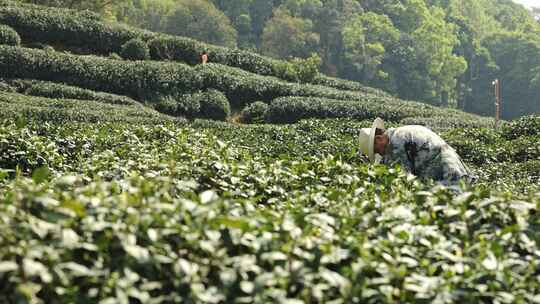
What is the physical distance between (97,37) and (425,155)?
2363 cm

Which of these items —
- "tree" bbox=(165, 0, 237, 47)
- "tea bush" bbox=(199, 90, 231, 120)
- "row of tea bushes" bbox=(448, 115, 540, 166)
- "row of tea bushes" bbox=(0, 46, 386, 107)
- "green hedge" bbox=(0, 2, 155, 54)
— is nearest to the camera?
"row of tea bushes" bbox=(448, 115, 540, 166)

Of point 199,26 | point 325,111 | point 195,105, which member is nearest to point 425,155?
point 325,111

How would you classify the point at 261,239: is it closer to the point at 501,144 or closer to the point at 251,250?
the point at 251,250

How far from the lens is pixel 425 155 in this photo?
256 inches

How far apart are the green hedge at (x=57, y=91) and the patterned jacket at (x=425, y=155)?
55.6ft

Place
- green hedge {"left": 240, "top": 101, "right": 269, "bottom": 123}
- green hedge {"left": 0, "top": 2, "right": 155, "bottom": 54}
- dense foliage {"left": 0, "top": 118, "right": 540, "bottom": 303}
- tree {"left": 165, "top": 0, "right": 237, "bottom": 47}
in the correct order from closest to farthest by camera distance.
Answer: dense foliage {"left": 0, "top": 118, "right": 540, "bottom": 303}
green hedge {"left": 240, "top": 101, "right": 269, "bottom": 123}
green hedge {"left": 0, "top": 2, "right": 155, "bottom": 54}
tree {"left": 165, "top": 0, "right": 237, "bottom": 47}

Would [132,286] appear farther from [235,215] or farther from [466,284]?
[466,284]

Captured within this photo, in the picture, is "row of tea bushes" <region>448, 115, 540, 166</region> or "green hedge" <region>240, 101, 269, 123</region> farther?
"green hedge" <region>240, 101, 269, 123</region>

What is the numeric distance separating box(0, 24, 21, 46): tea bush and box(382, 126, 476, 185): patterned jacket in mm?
21066

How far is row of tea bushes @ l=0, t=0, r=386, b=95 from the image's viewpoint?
26.6 meters

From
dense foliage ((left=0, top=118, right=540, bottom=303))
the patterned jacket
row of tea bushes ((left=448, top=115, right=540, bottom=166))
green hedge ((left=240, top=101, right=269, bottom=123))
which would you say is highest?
dense foliage ((left=0, top=118, right=540, bottom=303))

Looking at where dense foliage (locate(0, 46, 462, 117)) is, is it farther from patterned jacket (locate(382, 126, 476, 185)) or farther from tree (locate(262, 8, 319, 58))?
tree (locate(262, 8, 319, 58))

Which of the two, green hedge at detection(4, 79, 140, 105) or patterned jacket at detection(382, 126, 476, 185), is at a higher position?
patterned jacket at detection(382, 126, 476, 185)

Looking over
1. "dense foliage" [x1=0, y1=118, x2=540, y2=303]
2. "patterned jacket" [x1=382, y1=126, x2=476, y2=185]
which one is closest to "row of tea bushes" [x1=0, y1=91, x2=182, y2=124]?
"patterned jacket" [x1=382, y1=126, x2=476, y2=185]
